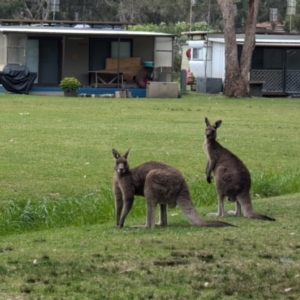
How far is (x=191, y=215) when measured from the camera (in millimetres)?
10516

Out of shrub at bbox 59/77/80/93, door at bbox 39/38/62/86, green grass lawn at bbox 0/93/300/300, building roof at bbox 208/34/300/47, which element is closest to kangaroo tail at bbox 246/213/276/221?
green grass lawn at bbox 0/93/300/300

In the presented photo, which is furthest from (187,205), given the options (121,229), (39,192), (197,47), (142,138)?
(197,47)

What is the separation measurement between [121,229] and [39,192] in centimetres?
411

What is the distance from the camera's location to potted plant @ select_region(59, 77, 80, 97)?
41.5 metres

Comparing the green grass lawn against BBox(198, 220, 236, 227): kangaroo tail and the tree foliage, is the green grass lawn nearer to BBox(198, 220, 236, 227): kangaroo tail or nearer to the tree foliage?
BBox(198, 220, 236, 227): kangaroo tail

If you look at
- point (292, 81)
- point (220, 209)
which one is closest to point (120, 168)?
point (220, 209)

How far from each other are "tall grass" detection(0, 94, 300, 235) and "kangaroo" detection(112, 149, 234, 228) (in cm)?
190

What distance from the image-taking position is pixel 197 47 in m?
48.8

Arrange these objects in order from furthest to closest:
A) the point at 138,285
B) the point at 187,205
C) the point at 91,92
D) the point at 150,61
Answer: the point at 150,61 → the point at 91,92 → the point at 187,205 → the point at 138,285

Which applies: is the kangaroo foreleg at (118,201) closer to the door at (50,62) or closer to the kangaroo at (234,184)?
the kangaroo at (234,184)

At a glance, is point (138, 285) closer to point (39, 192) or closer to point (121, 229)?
point (121, 229)

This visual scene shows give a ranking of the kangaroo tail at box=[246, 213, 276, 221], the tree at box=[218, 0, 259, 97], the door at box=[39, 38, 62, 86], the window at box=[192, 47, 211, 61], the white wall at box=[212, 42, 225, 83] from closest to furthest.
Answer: the kangaroo tail at box=[246, 213, 276, 221] → the tree at box=[218, 0, 259, 97] → the door at box=[39, 38, 62, 86] → the white wall at box=[212, 42, 225, 83] → the window at box=[192, 47, 211, 61]

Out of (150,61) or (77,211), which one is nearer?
(77,211)

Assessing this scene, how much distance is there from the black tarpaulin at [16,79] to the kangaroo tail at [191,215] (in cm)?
3275
